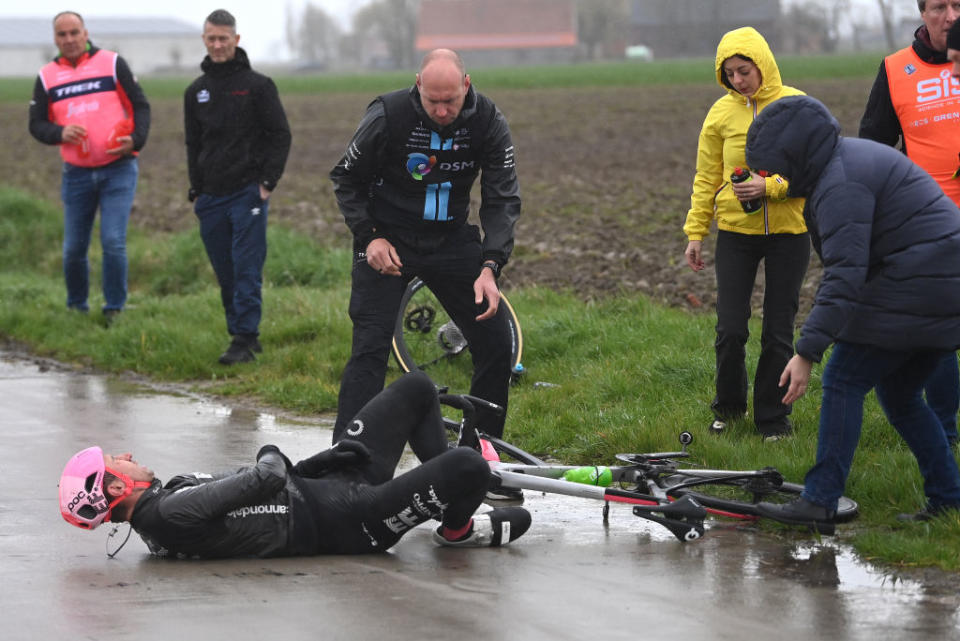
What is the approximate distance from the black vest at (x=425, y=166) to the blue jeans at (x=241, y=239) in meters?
Result: 3.80

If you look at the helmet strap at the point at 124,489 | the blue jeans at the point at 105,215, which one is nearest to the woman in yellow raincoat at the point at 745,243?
the helmet strap at the point at 124,489

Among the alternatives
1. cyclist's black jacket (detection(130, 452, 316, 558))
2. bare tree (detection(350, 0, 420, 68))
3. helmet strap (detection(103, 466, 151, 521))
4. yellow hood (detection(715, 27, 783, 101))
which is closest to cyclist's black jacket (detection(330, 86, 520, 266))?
yellow hood (detection(715, 27, 783, 101))

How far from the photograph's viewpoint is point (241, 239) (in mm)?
10500

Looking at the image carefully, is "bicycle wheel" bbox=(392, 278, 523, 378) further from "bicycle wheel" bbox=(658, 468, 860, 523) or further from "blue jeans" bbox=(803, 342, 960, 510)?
"blue jeans" bbox=(803, 342, 960, 510)

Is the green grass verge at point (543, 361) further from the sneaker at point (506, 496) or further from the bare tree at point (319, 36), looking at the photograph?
the bare tree at point (319, 36)

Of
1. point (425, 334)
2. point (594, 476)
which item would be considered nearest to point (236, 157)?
point (425, 334)

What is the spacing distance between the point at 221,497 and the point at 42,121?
7573 millimetres

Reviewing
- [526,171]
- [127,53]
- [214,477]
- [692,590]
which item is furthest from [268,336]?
[127,53]

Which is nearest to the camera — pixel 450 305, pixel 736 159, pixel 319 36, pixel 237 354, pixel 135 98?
pixel 450 305

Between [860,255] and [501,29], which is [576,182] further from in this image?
[501,29]

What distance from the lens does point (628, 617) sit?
4.78 metres

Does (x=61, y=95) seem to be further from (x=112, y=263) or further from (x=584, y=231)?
(x=584, y=231)

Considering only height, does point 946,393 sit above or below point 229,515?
above

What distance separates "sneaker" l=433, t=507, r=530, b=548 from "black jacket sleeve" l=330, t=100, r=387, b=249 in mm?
1760
